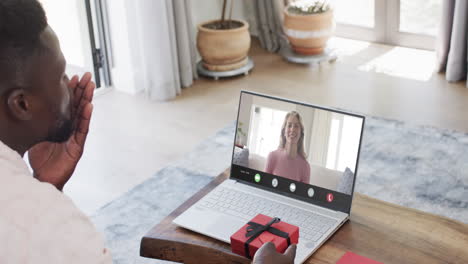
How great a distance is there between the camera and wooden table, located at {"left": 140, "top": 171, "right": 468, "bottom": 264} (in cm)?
158

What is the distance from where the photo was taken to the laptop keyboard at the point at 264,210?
1674 mm

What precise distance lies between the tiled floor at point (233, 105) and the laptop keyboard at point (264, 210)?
120 cm

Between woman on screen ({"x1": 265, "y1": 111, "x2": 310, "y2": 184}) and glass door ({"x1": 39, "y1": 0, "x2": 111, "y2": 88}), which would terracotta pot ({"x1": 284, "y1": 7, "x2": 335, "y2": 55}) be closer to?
glass door ({"x1": 39, "y1": 0, "x2": 111, "y2": 88})

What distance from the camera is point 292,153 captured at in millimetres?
1766

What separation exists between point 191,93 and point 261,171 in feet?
7.42

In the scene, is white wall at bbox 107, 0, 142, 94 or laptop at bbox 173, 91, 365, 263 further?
white wall at bbox 107, 0, 142, 94

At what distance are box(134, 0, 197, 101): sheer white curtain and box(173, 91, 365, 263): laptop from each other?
2047mm

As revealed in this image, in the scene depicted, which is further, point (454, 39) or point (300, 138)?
point (454, 39)

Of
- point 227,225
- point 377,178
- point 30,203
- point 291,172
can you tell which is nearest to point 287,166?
point 291,172

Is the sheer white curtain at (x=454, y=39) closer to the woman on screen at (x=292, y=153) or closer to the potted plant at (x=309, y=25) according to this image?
the potted plant at (x=309, y=25)

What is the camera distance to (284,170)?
5.90 ft

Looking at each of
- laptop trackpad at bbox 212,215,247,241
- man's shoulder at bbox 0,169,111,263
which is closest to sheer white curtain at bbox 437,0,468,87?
laptop trackpad at bbox 212,215,247,241

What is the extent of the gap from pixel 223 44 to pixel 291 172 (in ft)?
7.92

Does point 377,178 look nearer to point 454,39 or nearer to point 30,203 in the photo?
point 454,39
